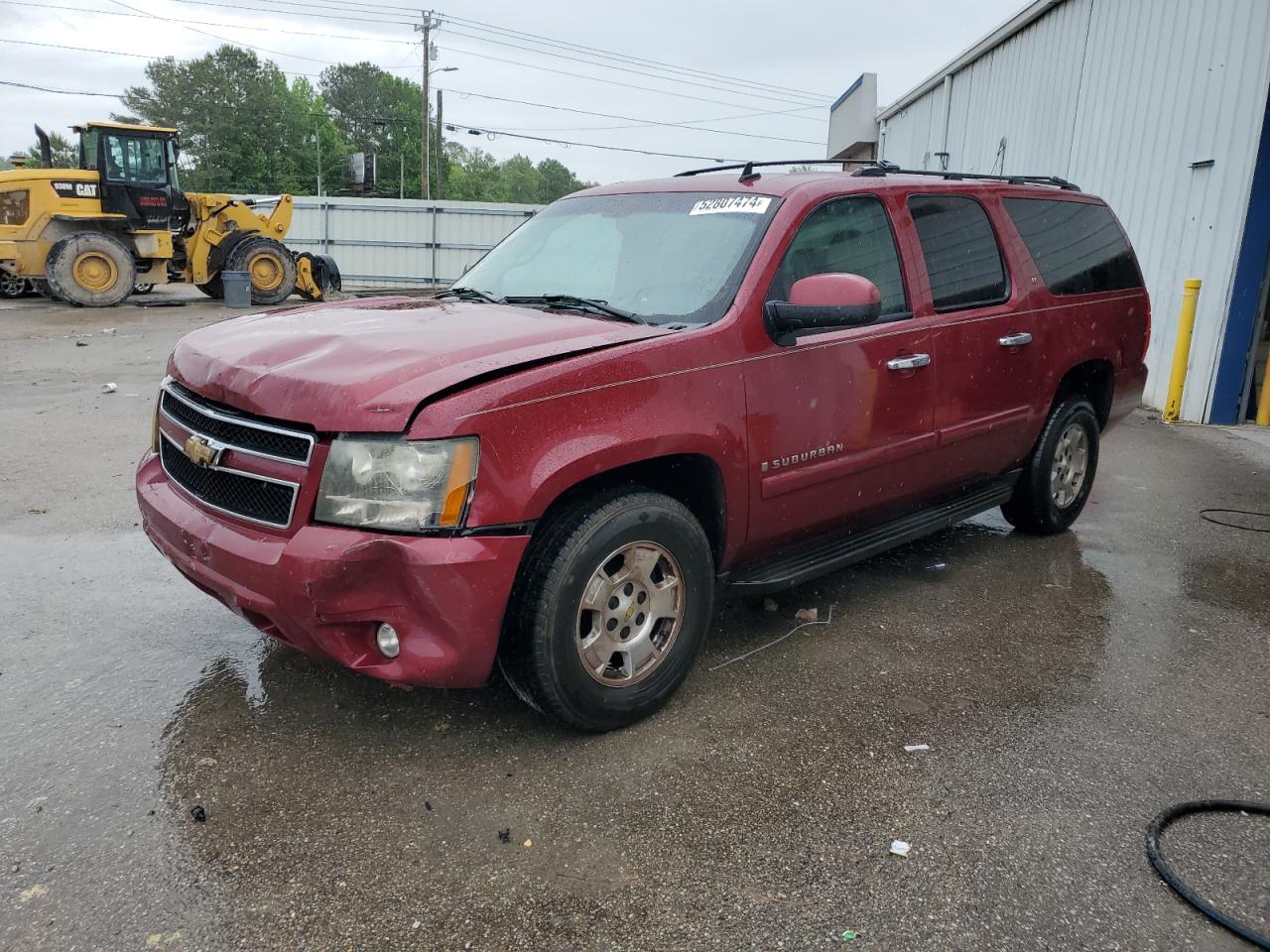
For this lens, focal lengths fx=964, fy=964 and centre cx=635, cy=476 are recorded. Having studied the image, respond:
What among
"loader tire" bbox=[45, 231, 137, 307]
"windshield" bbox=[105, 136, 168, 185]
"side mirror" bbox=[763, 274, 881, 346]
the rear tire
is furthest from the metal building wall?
"loader tire" bbox=[45, 231, 137, 307]

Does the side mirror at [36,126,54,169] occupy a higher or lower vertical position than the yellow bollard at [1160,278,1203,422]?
higher

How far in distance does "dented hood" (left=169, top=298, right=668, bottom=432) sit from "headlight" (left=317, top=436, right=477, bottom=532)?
2.9 inches

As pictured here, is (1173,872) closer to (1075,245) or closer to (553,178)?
(1075,245)

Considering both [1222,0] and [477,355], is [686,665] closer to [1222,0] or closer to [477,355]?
[477,355]

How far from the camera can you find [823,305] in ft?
11.1

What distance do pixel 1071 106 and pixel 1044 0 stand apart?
1.66 m

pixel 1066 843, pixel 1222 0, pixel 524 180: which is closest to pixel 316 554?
pixel 1066 843

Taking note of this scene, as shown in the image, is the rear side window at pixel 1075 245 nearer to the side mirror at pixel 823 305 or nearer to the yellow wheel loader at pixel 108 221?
the side mirror at pixel 823 305

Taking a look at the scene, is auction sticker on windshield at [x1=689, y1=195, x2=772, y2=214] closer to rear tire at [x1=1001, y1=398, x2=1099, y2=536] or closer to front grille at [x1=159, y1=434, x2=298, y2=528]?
front grille at [x1=159, y1=434, x2=298, y2=528]

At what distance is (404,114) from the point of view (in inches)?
3888

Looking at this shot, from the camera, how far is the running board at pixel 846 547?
3.64 metres

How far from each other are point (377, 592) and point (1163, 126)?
10448 mm

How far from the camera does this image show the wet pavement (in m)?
2.40

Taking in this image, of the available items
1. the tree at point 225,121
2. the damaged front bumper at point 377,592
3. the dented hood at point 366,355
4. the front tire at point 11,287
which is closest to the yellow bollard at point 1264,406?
the dented hood at point 366,355
